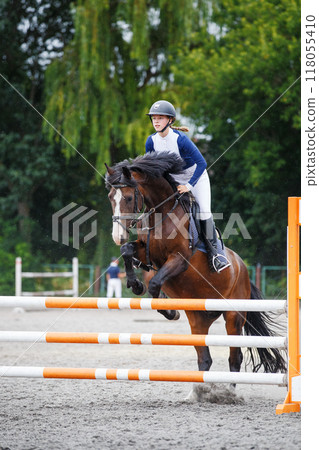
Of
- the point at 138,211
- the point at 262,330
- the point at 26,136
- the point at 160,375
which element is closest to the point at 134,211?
the point at 138,211

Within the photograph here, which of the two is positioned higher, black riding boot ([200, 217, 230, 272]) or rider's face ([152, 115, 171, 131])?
rider's face ([152, 115, 171, 131])

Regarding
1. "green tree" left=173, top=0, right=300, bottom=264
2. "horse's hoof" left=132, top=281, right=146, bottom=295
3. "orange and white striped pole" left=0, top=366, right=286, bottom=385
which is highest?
"green tree" left=173, top=0, right=300, bottom=264

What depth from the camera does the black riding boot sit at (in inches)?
215

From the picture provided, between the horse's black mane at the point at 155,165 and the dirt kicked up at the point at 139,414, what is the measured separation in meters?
1.78

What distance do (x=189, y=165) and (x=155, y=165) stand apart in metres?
0.44

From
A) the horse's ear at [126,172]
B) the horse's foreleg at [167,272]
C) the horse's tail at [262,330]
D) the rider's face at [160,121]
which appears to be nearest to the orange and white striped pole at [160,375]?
the horse's foreleg at [167,272]

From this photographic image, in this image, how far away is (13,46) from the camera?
2211cm

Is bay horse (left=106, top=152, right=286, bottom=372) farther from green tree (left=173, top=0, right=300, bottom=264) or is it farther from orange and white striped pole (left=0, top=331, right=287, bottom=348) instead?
green tree (left=173, top=0, right=300, bottom=264)

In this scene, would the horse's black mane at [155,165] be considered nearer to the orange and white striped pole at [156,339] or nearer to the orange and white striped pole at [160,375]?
the orange and white striped pole at [156,339]

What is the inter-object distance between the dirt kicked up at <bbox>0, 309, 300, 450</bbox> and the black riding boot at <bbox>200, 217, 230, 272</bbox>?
1.02m

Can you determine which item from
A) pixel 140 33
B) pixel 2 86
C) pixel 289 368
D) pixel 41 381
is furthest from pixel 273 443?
pixel 2 86

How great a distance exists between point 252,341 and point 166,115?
2.02m

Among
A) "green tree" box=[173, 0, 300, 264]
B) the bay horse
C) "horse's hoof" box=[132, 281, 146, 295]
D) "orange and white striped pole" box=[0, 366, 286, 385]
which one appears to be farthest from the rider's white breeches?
"green tree" box=[173, 0, 300, 264]

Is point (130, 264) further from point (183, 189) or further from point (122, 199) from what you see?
point (183, 189)
